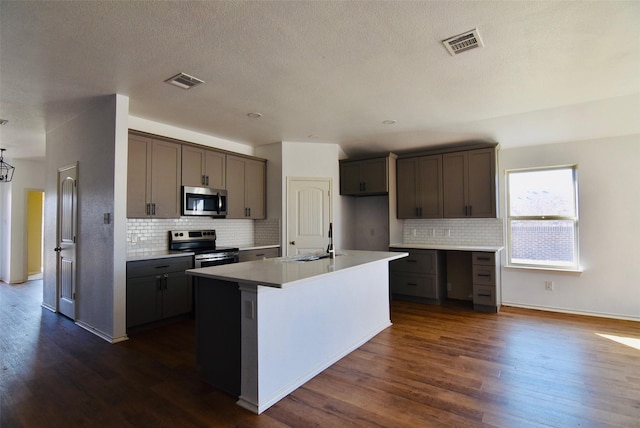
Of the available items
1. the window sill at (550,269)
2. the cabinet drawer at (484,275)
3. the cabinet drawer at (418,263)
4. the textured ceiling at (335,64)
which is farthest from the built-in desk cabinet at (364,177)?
the window sill at (550,269)

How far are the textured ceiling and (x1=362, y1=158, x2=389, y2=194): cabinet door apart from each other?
3.09 feet

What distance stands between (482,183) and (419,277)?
1.65m

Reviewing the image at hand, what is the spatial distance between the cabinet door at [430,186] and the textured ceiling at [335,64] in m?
0.71

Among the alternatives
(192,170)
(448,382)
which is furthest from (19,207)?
(448,382)

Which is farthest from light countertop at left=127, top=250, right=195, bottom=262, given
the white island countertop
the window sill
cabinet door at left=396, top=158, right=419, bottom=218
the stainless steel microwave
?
the window sill

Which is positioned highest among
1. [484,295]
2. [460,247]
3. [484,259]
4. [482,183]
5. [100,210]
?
[482,183]

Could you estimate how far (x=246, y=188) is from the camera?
5219 mm

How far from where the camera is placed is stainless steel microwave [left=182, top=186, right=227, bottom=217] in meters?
4.33

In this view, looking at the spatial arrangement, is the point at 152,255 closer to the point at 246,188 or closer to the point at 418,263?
the point at 246,188

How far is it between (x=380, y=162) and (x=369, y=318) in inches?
106

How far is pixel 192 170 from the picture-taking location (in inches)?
174

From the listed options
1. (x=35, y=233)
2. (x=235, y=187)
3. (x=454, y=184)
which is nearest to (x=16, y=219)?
(x=35, y=233)

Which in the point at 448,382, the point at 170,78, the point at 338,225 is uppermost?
the point at 170,78

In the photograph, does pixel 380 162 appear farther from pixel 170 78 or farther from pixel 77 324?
pixel 77 324
